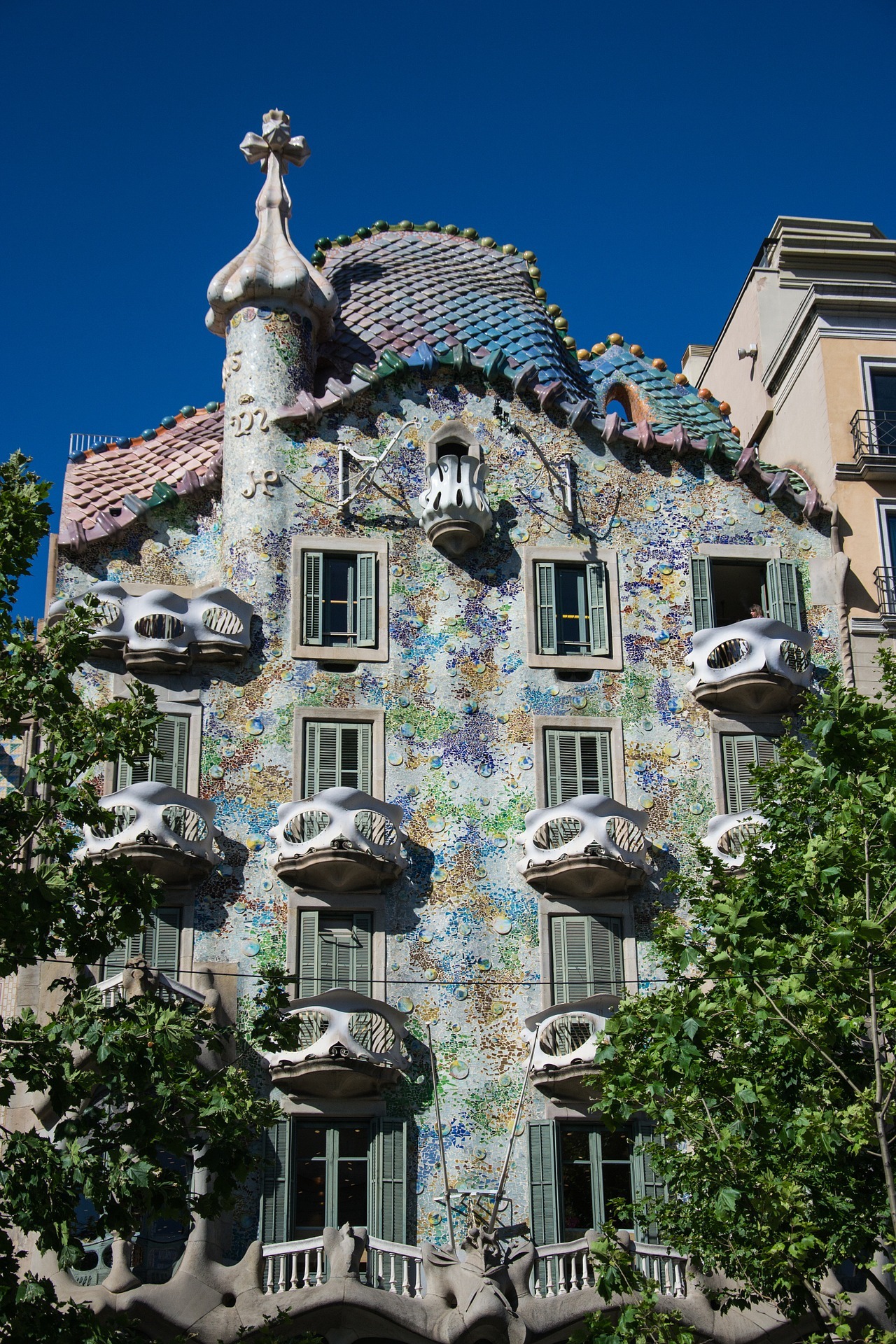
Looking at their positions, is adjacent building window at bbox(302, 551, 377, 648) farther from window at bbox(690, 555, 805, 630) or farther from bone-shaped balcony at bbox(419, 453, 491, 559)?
window at bbox(690, 555, 805, 630)

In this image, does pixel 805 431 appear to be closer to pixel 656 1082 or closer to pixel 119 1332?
pixel 656 1082

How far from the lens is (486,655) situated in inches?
1125

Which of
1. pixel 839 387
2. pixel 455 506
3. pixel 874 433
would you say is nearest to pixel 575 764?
pixel 455 506

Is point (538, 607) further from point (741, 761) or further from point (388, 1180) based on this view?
point (388, 1180)

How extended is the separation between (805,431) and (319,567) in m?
8.56

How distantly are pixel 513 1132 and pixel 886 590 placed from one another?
1038 cm

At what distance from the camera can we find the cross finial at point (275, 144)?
3209cm

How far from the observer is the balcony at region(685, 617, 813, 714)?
28.2 meters

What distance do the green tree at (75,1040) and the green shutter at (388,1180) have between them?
14.1ft

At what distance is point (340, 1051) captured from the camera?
2481 centimetres

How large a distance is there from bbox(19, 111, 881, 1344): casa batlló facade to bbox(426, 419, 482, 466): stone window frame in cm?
5

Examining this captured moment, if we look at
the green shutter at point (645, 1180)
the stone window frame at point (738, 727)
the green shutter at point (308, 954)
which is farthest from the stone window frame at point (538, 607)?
the green shutter at point (645, 1180)

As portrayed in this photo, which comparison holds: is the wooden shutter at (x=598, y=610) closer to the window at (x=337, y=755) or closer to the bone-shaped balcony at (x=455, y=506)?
the bone-shaped balcony at (x=455, y=506)

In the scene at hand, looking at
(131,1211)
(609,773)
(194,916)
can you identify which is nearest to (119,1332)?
(131,1211)
